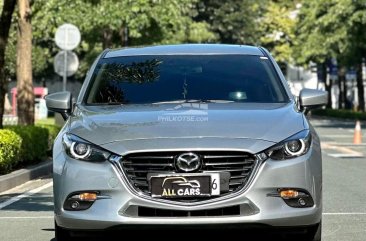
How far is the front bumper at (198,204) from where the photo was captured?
20.2 feet

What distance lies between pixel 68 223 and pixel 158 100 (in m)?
1.39

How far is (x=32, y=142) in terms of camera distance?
15969mm

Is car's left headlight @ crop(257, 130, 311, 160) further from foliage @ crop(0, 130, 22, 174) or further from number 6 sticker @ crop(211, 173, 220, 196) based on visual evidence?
foliage @ crop(0, 130, 22, 174)

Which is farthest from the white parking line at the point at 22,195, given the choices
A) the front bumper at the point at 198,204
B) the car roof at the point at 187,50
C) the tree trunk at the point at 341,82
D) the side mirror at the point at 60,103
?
the tree trunk at the point at 341,82

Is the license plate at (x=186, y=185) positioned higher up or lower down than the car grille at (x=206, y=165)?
lower down

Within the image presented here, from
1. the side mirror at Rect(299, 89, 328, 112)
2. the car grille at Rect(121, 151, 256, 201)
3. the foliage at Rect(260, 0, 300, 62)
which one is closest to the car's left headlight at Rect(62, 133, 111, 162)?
the car grille at Rect(121, 151, 256, 201)

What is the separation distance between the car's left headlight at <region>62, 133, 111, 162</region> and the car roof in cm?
175

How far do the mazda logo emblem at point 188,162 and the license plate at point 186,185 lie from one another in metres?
0.05

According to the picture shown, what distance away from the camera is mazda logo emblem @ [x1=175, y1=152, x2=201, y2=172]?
20.2 feet

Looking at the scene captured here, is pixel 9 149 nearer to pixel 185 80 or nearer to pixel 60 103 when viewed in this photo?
pixel 60 103

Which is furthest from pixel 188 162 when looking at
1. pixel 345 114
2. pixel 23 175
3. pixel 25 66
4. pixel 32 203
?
pixel 345 114

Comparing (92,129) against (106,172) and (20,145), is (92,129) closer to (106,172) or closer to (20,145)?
(106,172)

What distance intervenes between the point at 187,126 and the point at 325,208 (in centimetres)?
467

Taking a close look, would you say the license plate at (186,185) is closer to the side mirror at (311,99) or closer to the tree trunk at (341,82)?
the side mirror at (311,99)
